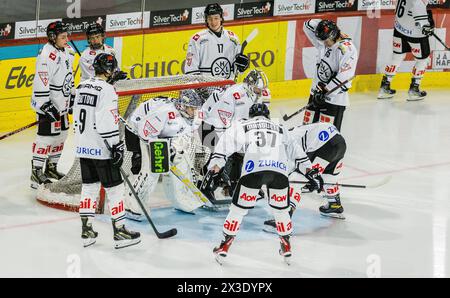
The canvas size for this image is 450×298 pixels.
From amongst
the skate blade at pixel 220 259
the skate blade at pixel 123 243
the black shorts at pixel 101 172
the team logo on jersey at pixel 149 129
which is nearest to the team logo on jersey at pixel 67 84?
the team logo on jersey at pixel 149 129

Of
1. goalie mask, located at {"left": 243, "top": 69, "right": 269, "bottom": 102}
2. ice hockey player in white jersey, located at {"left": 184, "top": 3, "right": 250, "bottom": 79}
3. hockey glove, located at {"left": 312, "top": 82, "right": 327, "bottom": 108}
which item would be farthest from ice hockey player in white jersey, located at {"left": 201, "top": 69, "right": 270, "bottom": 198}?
ice hockey player in white jersey, located at {"left": 184, "top": 3, "right": 250, "bottom": 79}

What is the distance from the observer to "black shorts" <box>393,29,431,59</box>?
11555 millimetres

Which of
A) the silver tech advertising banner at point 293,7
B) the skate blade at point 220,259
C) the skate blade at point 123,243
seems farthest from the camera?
the silver tech advertising banner at point 293,7

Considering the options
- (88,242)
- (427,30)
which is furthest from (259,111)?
(427,30)

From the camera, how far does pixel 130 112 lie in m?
8.22

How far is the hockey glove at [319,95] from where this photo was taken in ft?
28.8

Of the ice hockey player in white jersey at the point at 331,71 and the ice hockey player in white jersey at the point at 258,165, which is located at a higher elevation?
the ice hockey player in white jersey at the point at 331,71

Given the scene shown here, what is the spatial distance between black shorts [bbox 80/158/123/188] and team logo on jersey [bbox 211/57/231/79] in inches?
94.7

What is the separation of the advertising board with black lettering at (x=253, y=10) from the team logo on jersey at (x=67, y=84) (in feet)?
10.3

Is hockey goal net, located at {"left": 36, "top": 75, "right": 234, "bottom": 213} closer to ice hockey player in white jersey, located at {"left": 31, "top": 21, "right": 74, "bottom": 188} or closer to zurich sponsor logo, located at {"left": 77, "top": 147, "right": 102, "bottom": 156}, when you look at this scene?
ice hockey player in white jersey, located at {"left": 31, "top": 21, "right": 74, "bottom": 188}

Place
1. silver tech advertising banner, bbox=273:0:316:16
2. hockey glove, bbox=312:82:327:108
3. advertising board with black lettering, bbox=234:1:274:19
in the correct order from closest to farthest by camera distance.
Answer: hockey glove, bbox=312:82:327:108 → advertising board with black lettering, bbox=234:1:274:19 → silver tech advertising banner, bbox=273:0:316:16

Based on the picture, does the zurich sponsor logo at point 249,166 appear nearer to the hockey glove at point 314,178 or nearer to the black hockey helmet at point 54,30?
the hockey glove at point 314,178

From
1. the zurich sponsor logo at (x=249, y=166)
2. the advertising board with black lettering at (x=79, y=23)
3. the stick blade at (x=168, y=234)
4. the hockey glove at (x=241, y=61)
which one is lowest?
the stick blade at (x=168, y=234)

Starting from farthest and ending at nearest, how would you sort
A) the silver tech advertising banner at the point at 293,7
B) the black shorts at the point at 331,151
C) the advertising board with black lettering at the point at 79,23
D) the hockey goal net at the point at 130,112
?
the silver tech advertising banner at the point at 293,7 < the advertising board with black lettering at the point at 79,23 < the hockey goal net at the point at 130,112 < the black shorts at the point at 331,151
